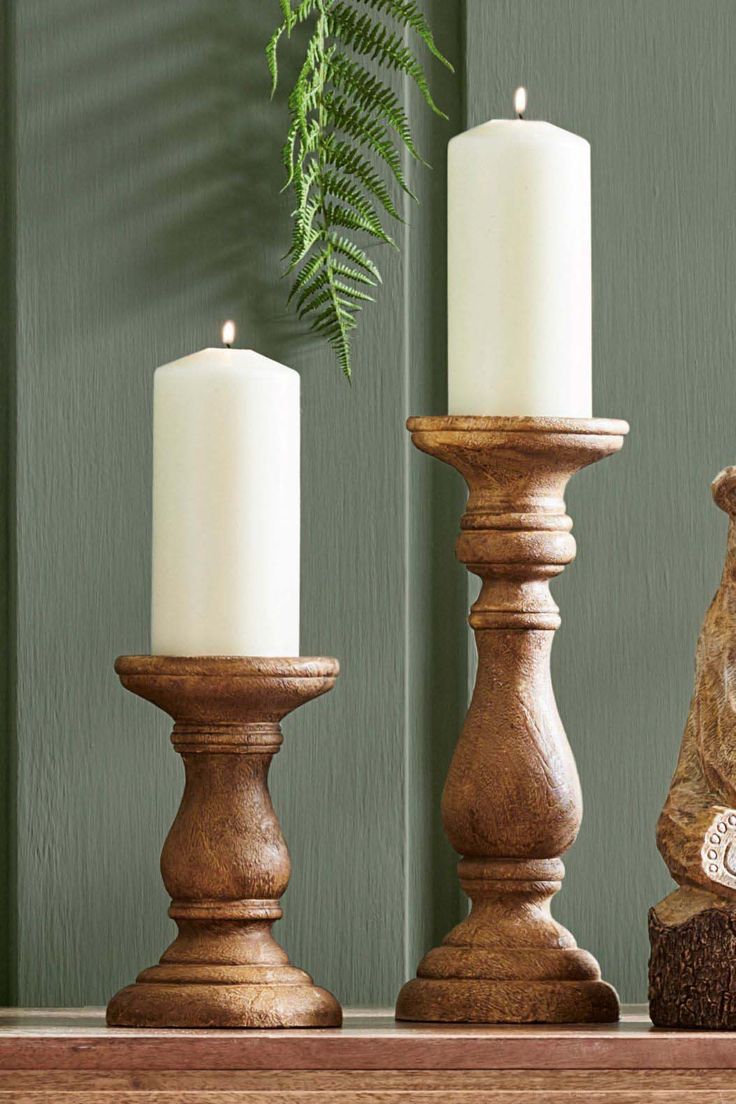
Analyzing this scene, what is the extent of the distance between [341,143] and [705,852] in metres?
0.45

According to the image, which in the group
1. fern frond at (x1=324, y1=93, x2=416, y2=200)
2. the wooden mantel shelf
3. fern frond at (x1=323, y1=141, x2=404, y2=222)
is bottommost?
the wooden mantel shelf

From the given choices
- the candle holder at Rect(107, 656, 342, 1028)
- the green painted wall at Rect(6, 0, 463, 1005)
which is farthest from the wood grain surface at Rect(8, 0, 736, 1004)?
the candle holder at Rect(107, 656, 342, 1028)

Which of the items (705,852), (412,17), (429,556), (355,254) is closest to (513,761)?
(705,852)

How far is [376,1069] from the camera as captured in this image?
67 cm

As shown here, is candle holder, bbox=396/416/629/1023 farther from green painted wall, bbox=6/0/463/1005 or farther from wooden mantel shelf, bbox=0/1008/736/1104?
→ green painted wall, bbox=6/0/463/1005

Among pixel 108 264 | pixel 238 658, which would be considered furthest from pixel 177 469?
pixel 108 264

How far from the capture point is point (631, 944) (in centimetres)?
92

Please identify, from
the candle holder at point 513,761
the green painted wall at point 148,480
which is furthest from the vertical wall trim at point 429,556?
the candle holder at point 513,761

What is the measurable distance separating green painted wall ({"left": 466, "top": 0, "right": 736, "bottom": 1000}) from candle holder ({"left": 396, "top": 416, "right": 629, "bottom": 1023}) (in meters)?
0.17

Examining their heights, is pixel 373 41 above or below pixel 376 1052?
above

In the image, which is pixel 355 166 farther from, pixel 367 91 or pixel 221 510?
pixel 221 510

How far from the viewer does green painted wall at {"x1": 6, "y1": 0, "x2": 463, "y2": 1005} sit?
91 centimetres

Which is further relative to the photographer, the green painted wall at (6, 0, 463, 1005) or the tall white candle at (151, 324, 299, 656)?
the green painted wall at (6, 0, 463, 1005)

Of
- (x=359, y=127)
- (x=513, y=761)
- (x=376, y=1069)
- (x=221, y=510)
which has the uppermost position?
(x=359, y=127)
